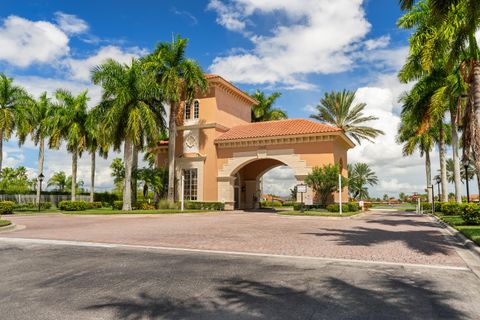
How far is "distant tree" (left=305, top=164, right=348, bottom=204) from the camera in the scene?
25.4 m

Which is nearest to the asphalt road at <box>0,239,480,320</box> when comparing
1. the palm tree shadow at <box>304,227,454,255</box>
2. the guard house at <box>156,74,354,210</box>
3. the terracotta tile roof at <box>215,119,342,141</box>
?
the palm tree shadow at <box>304,227,454,255</box>

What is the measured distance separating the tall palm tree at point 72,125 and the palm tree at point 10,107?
3071 mm

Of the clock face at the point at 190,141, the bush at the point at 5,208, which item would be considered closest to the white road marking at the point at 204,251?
the bush at the point at 5,208

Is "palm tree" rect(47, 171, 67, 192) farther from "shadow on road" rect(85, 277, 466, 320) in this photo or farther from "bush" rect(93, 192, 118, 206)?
"shadow on road" rect(85, 277, 466, 320)

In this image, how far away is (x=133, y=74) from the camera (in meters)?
28.2

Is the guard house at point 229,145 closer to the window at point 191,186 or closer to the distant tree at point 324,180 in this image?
the window at point 191,186

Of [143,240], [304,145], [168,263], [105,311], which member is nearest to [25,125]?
[304,145]

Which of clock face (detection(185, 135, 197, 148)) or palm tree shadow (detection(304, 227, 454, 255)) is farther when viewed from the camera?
clock face (detection(185, 135, 197, 148))

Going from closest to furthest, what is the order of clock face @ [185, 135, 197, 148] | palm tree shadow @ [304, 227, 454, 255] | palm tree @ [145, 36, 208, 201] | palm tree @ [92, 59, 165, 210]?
palm tree shadow @ [304, 227, 454, 255] < palm tree @ [92, 59, 165, 210] < palm tree @ [145, 36, 208, 201] < clock face @ [185, 135, 197, 148]

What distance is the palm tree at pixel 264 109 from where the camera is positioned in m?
47.3

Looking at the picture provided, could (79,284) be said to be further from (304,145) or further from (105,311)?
(304,145)

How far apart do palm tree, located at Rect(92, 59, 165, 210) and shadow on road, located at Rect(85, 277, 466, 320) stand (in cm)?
2385

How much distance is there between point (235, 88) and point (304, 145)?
10681mm

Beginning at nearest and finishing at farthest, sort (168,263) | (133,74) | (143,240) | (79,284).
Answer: (79,284)
(168,263)
(143,240)
(133,74)
